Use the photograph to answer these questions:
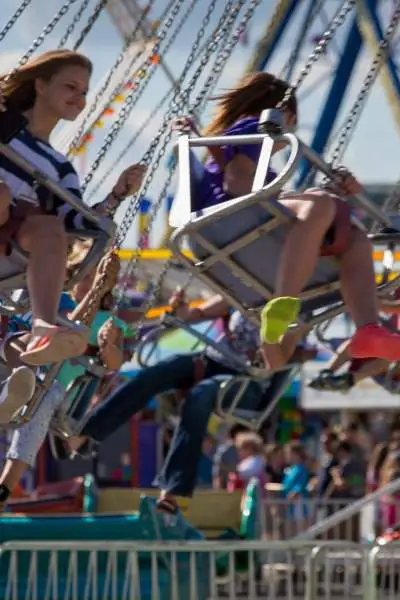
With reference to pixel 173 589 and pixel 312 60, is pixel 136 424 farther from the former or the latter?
pixel 312 60

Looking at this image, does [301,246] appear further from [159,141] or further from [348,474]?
[348,474]

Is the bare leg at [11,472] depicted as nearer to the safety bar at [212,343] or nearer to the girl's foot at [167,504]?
the safety bar at [212,343]

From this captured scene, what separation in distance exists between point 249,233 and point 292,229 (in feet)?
0.48

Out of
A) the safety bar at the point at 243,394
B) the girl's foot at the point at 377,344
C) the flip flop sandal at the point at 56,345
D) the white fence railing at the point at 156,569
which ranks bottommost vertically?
the white fence railing at the point at 156,569

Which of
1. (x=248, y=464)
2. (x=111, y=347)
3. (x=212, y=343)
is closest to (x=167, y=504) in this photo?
(x=212, y=343)

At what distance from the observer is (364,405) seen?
1471 cm

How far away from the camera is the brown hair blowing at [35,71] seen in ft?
22.6

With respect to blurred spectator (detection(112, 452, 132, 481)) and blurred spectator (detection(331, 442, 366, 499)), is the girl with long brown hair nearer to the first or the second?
blurred spectator (detection(331, 442, 366, 499))

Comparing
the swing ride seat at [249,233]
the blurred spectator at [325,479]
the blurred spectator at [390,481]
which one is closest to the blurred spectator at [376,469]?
the blurred spectator at [390,481]

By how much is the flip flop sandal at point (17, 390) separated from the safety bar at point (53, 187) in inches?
22.5

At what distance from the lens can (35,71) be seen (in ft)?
22.6

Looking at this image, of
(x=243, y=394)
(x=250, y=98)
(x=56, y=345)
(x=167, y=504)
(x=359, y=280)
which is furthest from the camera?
(x=243, y=394)

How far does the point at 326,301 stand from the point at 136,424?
383 inches

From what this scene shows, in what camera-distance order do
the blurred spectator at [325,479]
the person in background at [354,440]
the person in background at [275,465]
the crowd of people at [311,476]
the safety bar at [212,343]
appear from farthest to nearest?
the person in background at [275,465], the person in background at [354,440], the blurred spectator at [325,479], the crowd of people at [311,476], the safety bar at [212,343]
